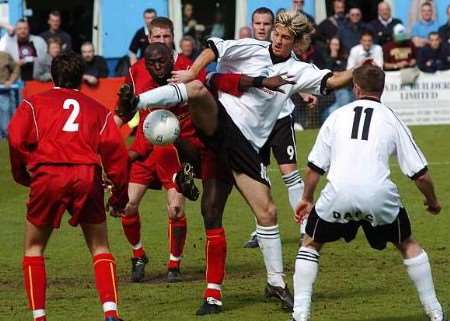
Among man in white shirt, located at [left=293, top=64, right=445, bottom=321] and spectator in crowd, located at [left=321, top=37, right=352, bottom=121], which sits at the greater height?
man in white shirt, located at [left=293, top=64, right=445, bottom=321]

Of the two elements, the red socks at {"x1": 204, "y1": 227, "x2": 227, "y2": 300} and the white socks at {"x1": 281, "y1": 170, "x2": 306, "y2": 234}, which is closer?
the red socks at {"x1": 204, "y1": 227, "x2": 227, "y2": 300}

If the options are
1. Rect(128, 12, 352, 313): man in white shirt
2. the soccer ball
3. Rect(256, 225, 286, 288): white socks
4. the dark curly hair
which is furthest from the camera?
Rect(256, 225, 286, 288): white socks

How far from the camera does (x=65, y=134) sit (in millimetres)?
9211

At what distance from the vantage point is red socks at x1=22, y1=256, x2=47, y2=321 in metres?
9.37

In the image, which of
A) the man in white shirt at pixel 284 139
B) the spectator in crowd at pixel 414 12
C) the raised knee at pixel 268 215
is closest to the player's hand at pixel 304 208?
the raised knee at pixel 268 215

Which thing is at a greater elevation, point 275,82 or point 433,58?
point 275,82

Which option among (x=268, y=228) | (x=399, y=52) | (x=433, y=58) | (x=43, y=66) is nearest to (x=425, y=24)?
(x=399, y=52)

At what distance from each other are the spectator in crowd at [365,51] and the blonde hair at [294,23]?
516 inches

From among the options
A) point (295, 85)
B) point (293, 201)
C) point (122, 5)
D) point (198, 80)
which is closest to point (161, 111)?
point (198, 80)

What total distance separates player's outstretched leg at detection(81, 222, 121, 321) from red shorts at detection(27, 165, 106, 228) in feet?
0.29

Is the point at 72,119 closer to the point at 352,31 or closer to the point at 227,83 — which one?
the point at 227,83

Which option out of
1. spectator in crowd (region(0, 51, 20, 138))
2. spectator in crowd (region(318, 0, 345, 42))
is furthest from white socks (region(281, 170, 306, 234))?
spectator in crowd (region(318, 0, 345, 42))

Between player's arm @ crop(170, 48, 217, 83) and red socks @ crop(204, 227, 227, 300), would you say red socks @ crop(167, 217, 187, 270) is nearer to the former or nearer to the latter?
red socks @ crop(204, 227, 227, 300)

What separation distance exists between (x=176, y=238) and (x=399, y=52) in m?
12.9
